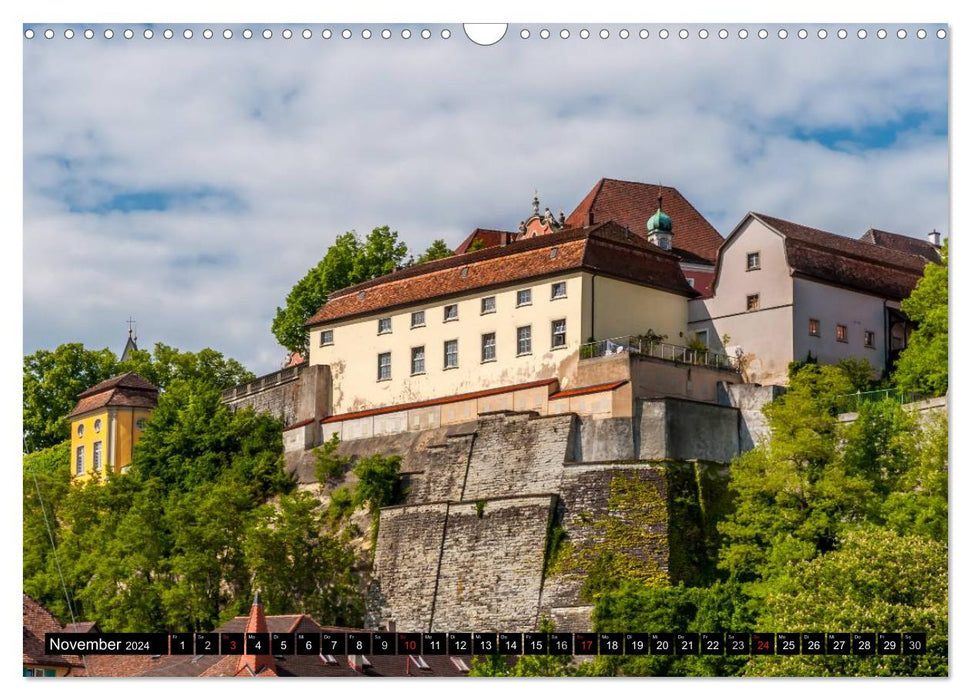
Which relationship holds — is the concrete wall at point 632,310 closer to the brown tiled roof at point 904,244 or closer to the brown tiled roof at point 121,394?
the brown tiled roof at point 904,244

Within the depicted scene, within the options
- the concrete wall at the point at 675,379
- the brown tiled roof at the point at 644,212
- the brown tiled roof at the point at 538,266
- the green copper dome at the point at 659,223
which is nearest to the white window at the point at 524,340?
the brown tiled roof at the point at 538,266

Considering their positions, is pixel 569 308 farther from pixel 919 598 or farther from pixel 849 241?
pixel 919 598

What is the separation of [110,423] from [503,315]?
12544 millimetres

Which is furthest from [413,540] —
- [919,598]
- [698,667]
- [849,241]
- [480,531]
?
[698,667]

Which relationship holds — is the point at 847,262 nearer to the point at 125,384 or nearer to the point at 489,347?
the point at 489,347

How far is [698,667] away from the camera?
2205 centimetres

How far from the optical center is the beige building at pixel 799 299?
144 feet

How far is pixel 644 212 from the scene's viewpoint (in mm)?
52312

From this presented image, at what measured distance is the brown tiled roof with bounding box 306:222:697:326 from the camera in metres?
44.4

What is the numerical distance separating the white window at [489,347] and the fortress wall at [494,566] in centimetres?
489

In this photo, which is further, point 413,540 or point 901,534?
point 413,540

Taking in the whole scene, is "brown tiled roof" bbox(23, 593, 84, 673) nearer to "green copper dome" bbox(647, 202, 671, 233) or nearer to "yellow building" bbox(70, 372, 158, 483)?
"yellow building" bbox(70, 372, 158, 483)

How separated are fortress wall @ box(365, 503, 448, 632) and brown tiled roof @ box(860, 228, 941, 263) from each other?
12.7m

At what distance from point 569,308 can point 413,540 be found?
6711 mm
